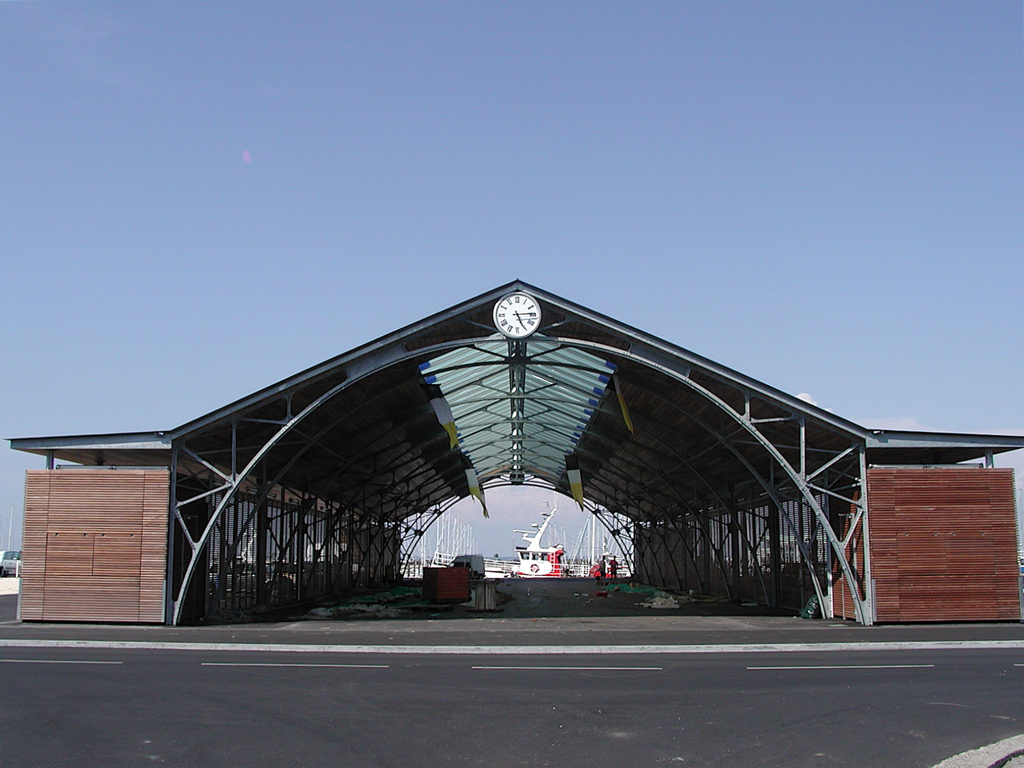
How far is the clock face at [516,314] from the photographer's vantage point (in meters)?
23.4

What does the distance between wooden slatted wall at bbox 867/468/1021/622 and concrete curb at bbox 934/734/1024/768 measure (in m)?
15.2

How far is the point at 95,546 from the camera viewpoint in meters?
23.7

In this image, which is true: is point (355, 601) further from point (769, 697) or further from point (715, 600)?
point (769, 697)

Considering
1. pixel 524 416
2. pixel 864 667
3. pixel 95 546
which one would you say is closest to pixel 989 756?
pixel 864 667

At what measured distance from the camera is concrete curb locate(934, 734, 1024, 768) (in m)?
8.14

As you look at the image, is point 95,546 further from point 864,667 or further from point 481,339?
point 864,667

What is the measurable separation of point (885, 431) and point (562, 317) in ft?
28.5

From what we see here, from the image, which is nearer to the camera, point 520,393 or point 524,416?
point 520,393

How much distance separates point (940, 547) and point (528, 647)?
38.4ft

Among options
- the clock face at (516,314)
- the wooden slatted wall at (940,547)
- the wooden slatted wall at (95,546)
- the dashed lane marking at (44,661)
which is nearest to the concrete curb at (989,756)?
the dashed lane marking at (44,661)

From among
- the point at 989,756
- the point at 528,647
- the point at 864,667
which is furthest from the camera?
the point at 528,647

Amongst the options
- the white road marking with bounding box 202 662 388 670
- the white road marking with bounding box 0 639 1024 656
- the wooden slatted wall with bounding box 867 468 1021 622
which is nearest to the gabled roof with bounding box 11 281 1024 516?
the wooden slatted wall with bounding box 867 468 1021 622

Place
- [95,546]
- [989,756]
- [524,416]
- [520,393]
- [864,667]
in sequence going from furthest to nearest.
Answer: [524,416], [520,393], [95,546], [864,667], [989,756]

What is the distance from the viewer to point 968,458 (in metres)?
27.0
